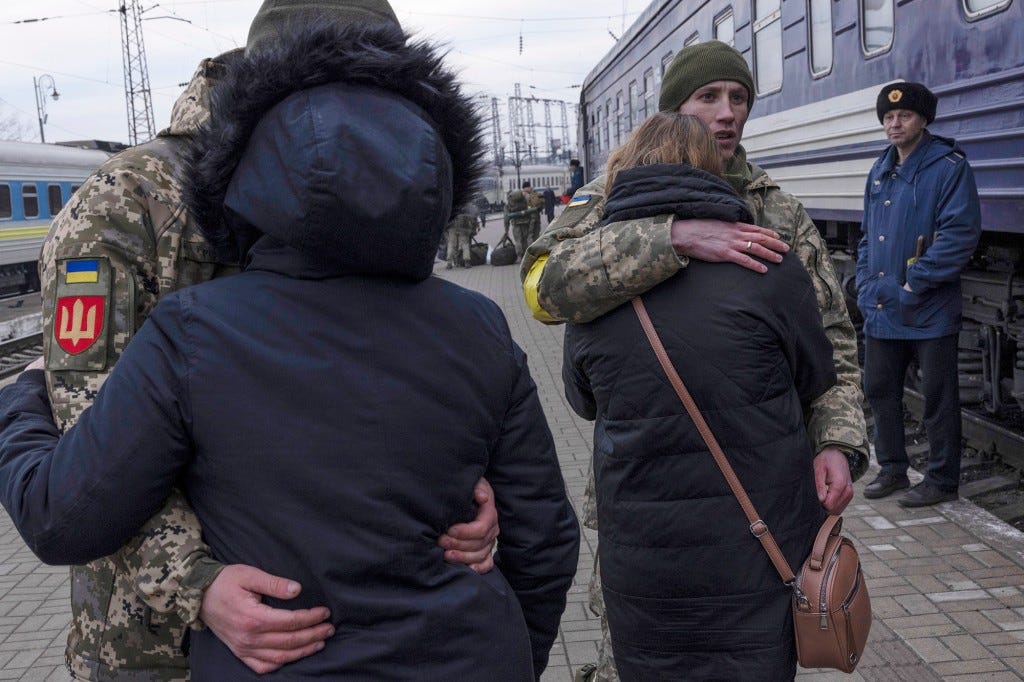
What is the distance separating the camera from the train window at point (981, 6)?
16.6 feet

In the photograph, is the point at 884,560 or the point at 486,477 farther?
the point at 884,560

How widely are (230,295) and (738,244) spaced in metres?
1.15

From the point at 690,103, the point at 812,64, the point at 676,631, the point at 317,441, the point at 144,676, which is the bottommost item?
the point at 676,631

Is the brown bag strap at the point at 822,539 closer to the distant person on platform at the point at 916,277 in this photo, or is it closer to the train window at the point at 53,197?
the distant person on platform at the point at 916,277

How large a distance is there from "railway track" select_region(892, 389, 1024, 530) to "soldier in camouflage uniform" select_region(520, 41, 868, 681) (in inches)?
126

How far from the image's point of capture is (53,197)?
950 inches

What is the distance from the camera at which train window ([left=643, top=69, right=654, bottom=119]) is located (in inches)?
531

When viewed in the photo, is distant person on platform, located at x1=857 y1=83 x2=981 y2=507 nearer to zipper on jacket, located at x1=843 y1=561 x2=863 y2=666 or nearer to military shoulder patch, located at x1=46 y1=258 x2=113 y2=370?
zipper on jacket, located at x1=843 y1=561 x2=863 y2=666

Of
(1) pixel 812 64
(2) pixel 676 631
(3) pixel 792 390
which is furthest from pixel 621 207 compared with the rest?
(1) pixel 812 64

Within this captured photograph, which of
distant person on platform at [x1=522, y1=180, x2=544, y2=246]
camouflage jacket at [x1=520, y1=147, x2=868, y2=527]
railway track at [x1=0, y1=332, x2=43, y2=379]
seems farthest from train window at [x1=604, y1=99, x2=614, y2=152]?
camouflage jacket at [x1=520, y1=147, x2=868, y2=527]

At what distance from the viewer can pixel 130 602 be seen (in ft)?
5.62

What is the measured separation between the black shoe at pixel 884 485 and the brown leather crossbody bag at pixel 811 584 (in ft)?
11.5

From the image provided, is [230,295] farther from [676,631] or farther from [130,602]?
[676,631]

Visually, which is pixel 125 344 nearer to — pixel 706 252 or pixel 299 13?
pixel 299 13
